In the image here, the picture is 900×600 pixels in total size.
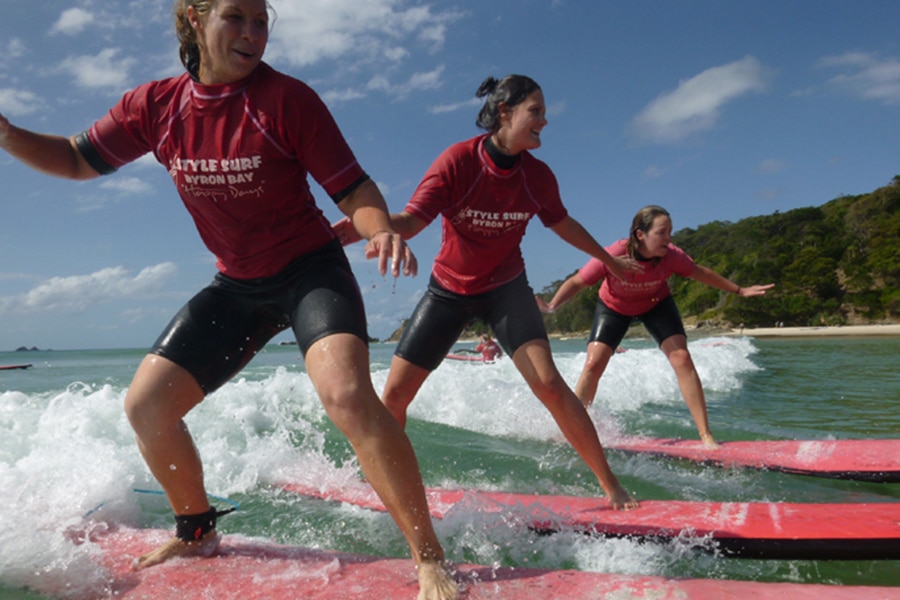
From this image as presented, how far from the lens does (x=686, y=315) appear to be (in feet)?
219

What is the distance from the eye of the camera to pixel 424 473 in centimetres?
498

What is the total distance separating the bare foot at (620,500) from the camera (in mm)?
3488

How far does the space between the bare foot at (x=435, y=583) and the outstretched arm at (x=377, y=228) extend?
950 millimetres

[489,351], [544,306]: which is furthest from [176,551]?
[489,351]

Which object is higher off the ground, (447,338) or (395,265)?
(395,265)

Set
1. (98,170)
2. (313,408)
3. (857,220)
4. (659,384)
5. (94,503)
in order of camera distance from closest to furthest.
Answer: (98,170) < (94,503) < (313,408) < (659,384) < (857,220)

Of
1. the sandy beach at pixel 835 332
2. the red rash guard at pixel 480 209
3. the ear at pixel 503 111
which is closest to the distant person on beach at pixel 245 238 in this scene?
the red rash guard at pixel 480 209

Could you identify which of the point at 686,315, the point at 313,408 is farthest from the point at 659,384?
the point at 686,315

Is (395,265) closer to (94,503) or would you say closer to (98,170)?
(98,170)

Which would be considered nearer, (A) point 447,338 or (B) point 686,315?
(A) point 447,338

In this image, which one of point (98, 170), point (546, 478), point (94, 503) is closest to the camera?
point (98, 170)

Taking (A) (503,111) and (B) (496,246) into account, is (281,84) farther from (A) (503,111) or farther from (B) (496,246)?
(B) (496,246)

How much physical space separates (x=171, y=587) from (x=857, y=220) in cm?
6609

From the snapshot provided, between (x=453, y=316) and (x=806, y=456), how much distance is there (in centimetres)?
304
